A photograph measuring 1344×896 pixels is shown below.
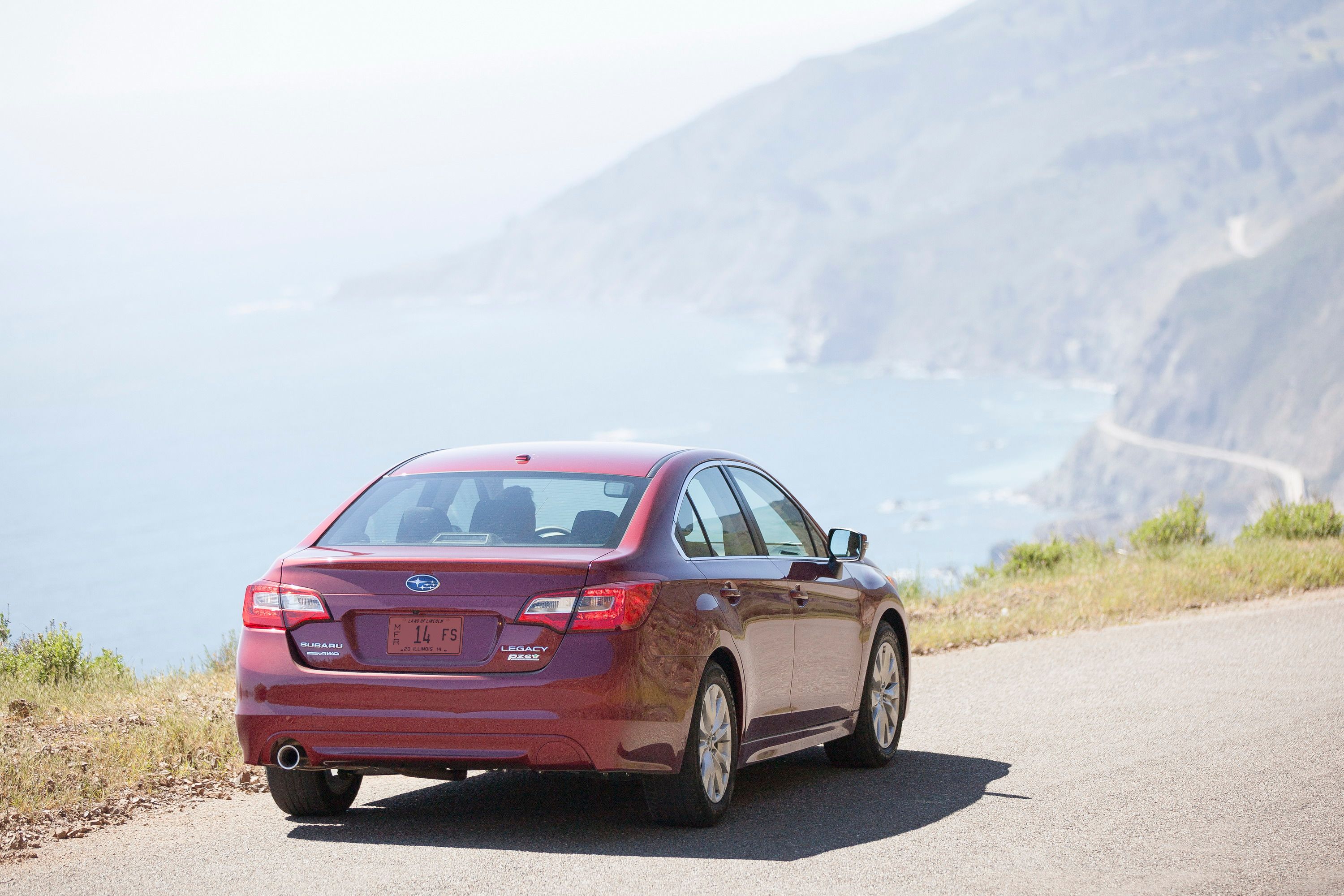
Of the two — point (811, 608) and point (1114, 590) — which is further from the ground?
point (811, 608)

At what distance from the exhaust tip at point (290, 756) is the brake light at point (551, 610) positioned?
38.8 inches

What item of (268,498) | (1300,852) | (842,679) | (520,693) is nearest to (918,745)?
(842,679)

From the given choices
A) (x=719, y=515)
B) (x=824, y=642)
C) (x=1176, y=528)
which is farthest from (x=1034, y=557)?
(x=719, y=515)

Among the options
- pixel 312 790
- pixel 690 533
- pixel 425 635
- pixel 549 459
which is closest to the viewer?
pixel 425 635

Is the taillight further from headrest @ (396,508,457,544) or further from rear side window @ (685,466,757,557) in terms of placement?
rear side window @ (685,466,757,557)

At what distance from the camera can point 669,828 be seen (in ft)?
19.5

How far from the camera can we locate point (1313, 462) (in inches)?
7741

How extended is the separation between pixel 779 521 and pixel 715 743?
1.49 metres

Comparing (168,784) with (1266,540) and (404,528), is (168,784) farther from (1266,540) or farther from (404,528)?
(1266,540)

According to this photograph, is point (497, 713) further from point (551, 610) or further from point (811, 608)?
point (811, 608)

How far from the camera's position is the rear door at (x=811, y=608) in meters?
6.64

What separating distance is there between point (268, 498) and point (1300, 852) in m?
199

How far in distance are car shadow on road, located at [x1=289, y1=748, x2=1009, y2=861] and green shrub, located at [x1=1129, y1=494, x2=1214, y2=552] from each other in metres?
11.4

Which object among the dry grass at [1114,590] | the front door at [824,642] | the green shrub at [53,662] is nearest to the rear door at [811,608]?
the front door at [824,642]
